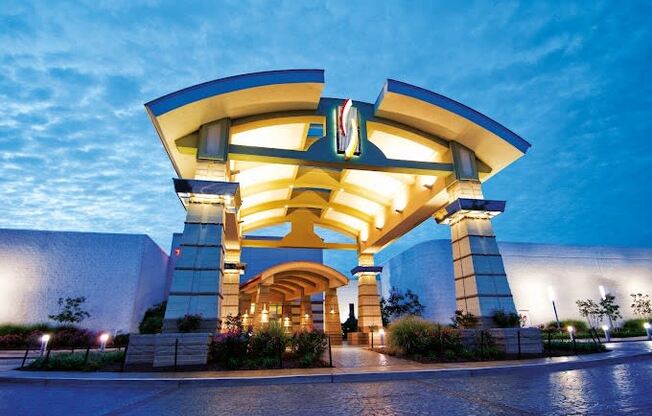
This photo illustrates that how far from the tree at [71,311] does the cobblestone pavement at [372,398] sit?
17.9 m

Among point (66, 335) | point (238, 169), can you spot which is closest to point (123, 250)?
point (66, 335)

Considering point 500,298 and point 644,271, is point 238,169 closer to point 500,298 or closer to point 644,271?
point 500,298

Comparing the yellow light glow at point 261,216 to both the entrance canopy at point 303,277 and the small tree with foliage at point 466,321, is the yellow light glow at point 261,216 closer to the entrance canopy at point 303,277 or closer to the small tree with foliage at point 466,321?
the entrance canopy at point 303,277

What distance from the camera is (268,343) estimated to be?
9.02m

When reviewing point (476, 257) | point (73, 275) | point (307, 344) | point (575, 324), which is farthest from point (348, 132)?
point (575, 324)

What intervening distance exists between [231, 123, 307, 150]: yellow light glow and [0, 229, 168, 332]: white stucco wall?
1708 centimetres

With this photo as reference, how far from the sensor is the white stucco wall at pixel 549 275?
32469 millimetres

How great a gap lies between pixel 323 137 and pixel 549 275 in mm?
30983

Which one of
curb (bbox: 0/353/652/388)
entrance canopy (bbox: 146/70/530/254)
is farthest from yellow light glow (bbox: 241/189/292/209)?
curb (bbox: 0/353/652/388)

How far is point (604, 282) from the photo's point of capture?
3397cm

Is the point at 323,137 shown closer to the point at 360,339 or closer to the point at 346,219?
the point at 346,219

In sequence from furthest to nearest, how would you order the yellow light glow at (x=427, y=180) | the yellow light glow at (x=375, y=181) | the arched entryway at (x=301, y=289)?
1. the arched entryway at (x=301, y=289)
2. the yellow light glow at (x=375, y=181)
3. the yellow light glow at (x=427, y=180)

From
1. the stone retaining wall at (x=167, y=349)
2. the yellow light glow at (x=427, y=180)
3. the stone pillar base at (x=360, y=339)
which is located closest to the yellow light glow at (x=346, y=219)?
the stone pillar base at (x=360, y=339)

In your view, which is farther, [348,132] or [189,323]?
[348,132]
